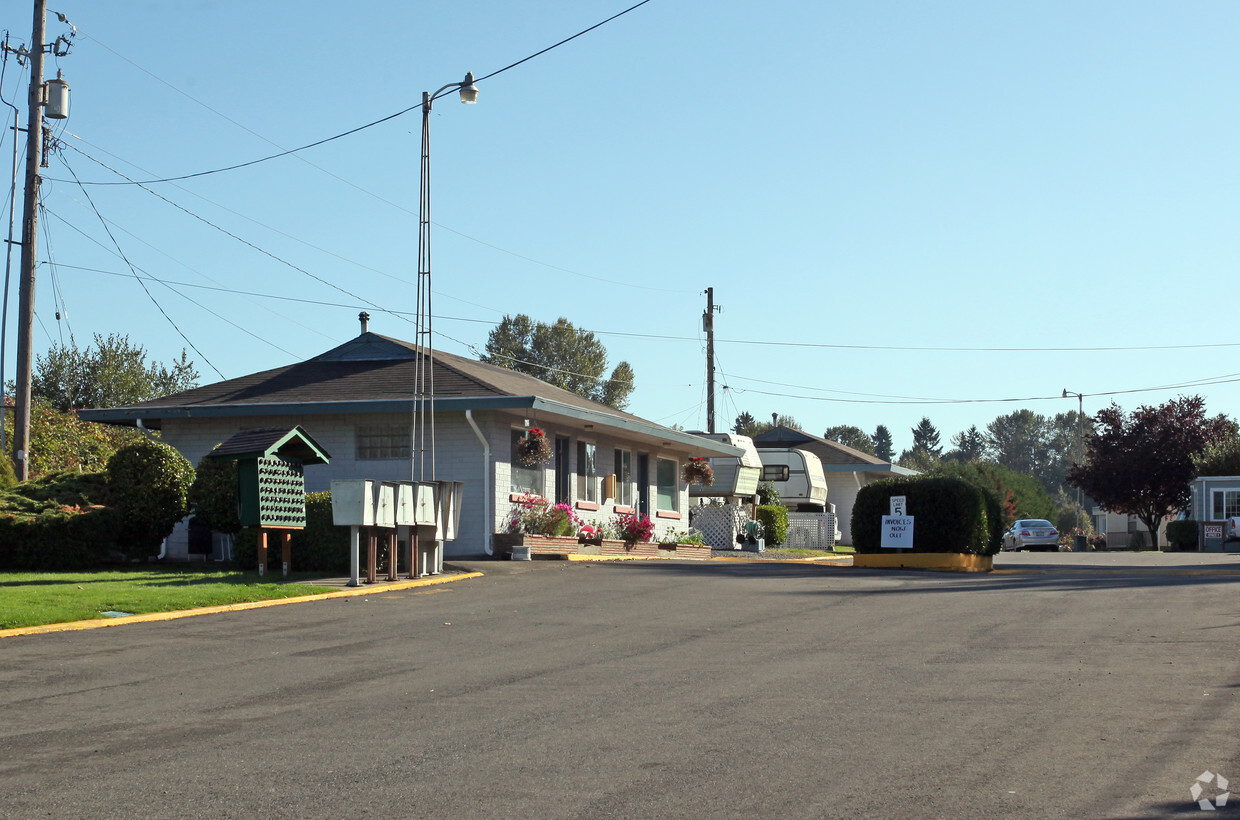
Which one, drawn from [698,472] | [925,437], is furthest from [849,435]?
[698,472]

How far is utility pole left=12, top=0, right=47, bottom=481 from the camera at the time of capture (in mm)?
24406

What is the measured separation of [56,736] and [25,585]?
414 inches

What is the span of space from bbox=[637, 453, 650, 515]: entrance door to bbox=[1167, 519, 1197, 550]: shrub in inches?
1189

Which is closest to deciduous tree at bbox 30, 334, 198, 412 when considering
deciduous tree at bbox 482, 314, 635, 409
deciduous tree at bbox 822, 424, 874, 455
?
deciduous tree at bbox 482, 314, 635, 409

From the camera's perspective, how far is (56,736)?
7.29 metres

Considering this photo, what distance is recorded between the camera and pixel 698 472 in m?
33.4

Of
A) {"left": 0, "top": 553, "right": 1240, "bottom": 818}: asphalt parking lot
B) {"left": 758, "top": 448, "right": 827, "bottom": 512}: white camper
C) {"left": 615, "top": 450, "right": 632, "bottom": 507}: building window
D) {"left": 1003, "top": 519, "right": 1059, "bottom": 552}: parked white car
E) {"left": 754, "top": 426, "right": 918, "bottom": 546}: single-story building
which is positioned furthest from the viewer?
{"left": 1003, "top": 519, "right": 1059, "bottom": 552}: parked white car

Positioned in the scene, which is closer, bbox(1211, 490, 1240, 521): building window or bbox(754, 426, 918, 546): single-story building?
bbox(754, 426, 918, 546): single-story building

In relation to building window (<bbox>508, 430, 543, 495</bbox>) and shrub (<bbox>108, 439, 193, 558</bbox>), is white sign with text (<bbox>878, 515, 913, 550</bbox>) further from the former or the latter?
shrub (<bbox>108, 439, 193, 558</bbox>)

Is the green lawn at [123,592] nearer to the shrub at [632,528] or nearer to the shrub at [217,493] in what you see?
the shrub at [217,493]

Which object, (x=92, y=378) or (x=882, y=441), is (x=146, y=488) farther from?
(x=882, y=441)

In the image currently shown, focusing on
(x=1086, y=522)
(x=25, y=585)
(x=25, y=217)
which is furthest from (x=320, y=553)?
(x=1086, y=522)

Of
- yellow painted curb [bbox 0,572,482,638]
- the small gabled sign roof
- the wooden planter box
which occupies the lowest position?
yellow painted curb [bbox 0,572,482,638]

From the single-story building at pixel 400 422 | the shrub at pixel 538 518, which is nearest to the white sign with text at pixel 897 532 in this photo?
the single-story building at pixel 400 422
